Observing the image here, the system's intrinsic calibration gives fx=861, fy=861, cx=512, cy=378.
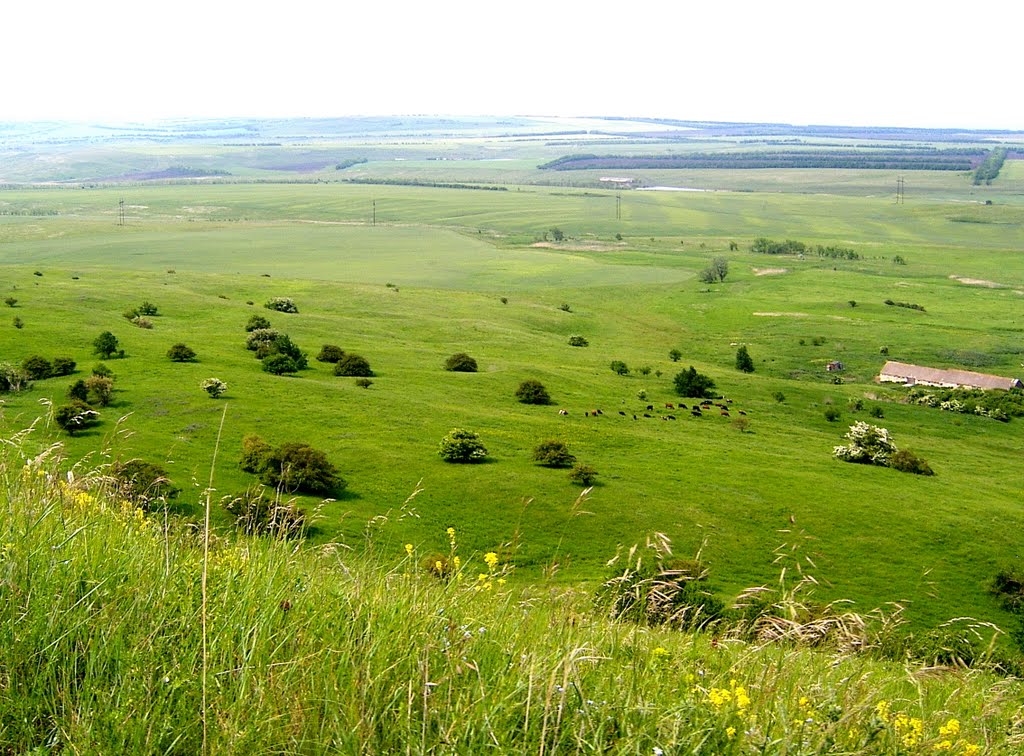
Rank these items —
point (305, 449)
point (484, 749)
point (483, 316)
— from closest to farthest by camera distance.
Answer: point (484, 749) < point (305, 449) < point (483, 316)

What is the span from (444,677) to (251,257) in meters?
170

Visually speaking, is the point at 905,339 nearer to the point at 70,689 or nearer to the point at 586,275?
the point at 586,275

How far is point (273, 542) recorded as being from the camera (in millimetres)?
6184

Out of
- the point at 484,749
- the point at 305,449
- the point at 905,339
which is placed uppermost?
the point at 484,749

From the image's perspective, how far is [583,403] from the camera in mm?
66125

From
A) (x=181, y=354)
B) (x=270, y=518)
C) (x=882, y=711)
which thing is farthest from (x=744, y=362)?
(x=882, y=711)

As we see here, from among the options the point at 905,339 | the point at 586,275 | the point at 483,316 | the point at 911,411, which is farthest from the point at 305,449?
the point at 586,275

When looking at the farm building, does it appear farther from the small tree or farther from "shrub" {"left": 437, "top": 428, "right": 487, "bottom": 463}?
"shrub" {"left": 437, "top": 428, "right": 487, "bottom": 463}

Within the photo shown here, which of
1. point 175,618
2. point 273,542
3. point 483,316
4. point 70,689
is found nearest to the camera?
point 70,689

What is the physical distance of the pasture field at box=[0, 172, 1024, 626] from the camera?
37.3 metres

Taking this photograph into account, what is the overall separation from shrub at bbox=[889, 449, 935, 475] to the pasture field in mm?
1190

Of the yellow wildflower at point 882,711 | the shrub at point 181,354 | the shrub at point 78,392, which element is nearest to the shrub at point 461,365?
the shrub at point 181,354

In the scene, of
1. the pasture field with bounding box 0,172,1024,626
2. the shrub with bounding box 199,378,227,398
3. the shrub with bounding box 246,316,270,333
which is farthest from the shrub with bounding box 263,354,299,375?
the shrub with bounding box 246,316,270,333

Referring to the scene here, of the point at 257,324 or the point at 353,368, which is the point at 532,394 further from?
the point at 257,324
